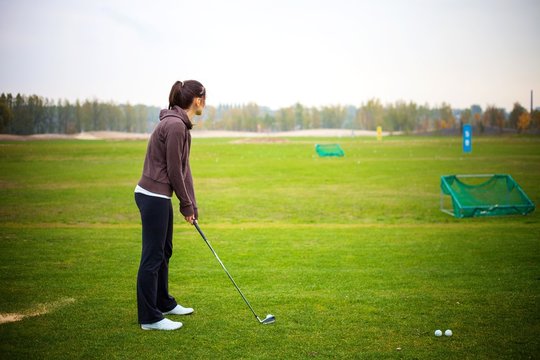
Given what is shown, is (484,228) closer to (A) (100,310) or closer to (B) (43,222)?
(A) (100,310)

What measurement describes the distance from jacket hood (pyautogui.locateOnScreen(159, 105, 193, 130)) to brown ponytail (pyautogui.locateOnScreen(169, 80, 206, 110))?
73mm

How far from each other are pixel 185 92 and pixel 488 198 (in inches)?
542

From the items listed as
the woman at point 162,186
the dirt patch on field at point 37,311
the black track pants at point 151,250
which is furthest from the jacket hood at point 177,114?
the dirt patch on field at point 37,311

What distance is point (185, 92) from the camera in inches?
243

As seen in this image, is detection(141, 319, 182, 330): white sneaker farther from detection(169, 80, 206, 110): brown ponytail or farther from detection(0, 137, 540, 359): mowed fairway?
detection(169, 80, 206, 110): brown ponytail

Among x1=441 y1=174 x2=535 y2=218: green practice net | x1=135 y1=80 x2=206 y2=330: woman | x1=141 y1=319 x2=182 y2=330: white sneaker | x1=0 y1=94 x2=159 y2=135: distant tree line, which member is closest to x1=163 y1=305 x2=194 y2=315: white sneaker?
x1=135 y1=80 x2=206 y2=330: woman

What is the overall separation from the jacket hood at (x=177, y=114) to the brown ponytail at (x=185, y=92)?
2.9 inches

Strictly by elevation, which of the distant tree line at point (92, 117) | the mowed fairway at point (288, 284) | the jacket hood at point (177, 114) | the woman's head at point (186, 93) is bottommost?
the mowed fairway at point (288, 284)

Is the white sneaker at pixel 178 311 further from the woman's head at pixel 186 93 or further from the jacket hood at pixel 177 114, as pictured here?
the woman's head at pixel 186 93

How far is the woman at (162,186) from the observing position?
5.93 m

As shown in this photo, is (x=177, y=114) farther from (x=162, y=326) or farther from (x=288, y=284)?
(x=288, y=284)

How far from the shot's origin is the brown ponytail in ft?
20.2

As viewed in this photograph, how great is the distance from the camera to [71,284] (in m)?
8.01

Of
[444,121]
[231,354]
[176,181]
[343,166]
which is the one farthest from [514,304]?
[444,121]
